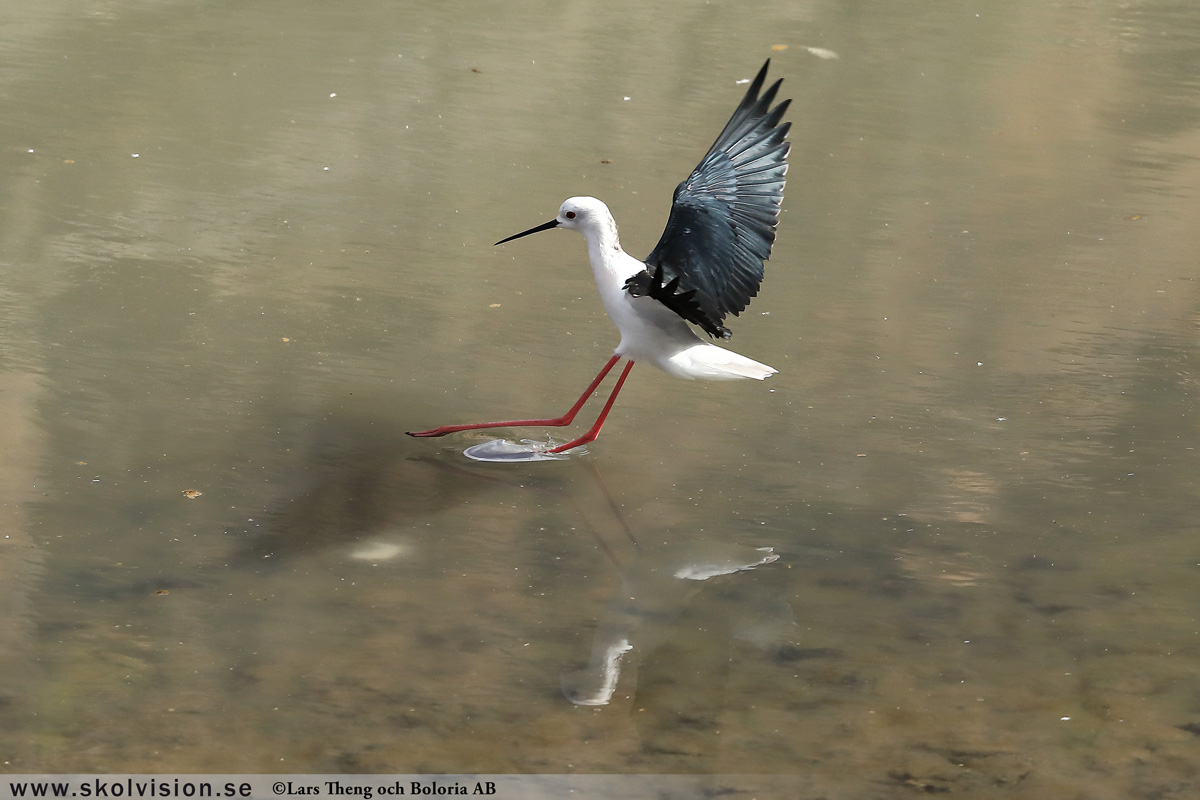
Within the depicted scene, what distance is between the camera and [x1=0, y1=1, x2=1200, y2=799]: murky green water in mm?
3178

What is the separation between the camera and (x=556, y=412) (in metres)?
4.64

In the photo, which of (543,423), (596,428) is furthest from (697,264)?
(543,423)

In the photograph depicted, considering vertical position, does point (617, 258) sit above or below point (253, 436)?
above

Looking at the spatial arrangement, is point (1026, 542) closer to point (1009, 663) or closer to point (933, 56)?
point (1009, 663)

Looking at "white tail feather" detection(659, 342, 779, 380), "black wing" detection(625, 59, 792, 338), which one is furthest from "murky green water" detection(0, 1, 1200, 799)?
"black wing" detection(625, 59, 792, 338)

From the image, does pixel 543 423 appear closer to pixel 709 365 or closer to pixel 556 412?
pixel 556 412

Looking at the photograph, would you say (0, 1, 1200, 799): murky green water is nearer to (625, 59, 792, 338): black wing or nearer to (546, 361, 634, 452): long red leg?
(546, 361, 634, 452): long red leg

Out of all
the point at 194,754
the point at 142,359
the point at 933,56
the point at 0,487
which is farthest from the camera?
the point at 933,56

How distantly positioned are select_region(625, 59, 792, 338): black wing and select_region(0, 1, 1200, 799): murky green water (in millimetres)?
544

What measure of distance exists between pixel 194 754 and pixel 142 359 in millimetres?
2126

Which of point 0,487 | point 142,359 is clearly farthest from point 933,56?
point 0,487

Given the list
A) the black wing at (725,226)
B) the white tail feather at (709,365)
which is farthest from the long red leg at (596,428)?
the black wing at (725,226)

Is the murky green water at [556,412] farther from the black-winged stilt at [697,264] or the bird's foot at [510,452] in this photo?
the black-winged stilt at [697,264]

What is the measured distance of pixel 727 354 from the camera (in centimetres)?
428
